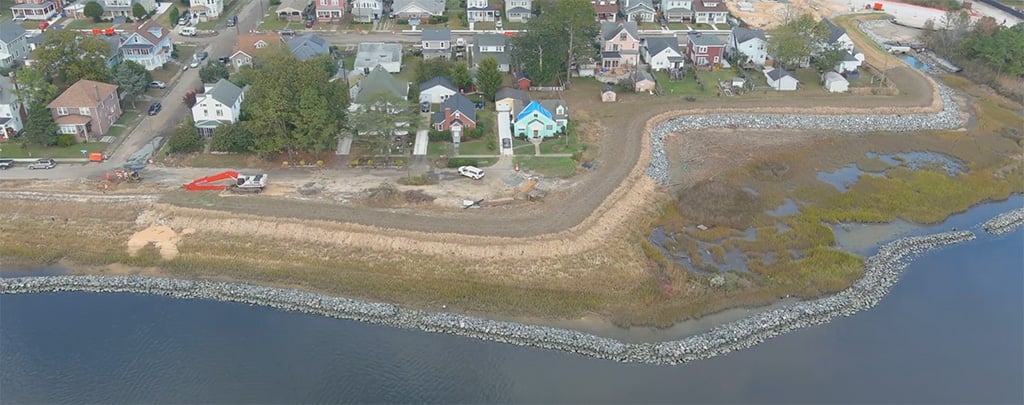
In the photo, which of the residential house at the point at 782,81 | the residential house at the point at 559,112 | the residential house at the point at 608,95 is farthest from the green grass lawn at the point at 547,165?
the residential house at the point at 782,81

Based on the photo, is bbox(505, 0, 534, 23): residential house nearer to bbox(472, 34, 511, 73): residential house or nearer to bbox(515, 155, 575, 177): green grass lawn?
bbox(472, 34, 511, 73): residential house

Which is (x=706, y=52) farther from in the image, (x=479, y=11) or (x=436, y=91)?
(x=436, y=91)

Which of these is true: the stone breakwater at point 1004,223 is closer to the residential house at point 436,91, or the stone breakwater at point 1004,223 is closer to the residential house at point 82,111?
the residential house at point 436,91

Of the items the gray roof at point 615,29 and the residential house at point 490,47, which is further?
the gray roof at point 615,29

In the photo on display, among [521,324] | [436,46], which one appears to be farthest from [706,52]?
[521,324]

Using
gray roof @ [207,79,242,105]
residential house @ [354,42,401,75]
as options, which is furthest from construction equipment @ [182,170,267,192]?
residential house @ [354,42,401,75]

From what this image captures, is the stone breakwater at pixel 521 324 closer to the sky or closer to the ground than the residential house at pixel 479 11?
closer to the ground
